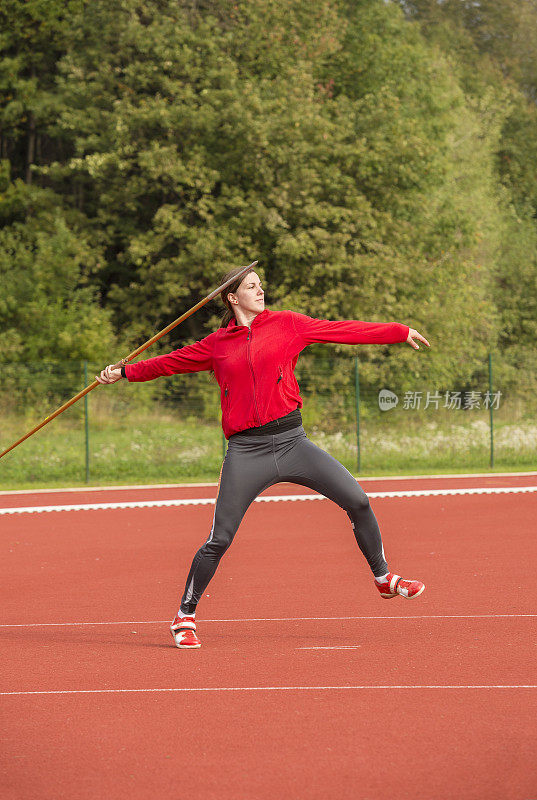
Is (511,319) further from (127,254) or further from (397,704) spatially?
(397,704)

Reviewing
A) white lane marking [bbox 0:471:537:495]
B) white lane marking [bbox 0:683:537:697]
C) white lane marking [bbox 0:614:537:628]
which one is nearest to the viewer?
white lane marking [bbox 0:683:537:697]

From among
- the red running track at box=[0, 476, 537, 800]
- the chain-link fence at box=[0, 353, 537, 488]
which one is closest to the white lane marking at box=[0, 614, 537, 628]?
the red running track at box=[0, 476, 537, 800]

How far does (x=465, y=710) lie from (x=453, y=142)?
124 ft

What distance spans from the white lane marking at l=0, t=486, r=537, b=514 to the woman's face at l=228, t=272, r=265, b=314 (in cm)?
924

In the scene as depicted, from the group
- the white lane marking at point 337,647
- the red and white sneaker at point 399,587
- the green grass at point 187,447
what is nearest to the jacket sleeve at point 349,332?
the red and white sneaker at point 399,587

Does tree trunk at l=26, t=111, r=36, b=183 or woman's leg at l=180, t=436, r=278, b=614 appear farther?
tree trunk at l=26, t=111, r=36, b=183

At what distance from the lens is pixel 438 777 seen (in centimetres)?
444

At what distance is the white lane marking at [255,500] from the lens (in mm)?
16156

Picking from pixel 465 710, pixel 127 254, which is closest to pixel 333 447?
pixel 127 254

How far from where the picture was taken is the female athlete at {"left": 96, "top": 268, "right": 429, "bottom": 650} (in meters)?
6.63

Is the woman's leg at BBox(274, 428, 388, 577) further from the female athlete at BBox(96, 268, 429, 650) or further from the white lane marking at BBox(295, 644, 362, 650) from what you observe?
the white lane marking at BBox(295, 644, 362, 650)

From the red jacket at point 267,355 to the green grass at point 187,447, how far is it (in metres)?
13.7

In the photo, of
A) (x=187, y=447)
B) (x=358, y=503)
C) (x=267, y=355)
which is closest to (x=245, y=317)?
(x=267, y=355)

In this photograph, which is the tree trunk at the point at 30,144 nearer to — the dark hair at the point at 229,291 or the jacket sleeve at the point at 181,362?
the jacket sleeve at the point at 181,362
